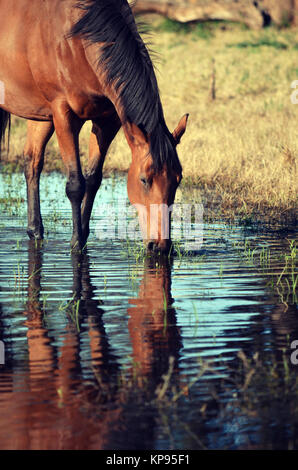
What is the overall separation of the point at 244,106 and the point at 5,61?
10.5 metres

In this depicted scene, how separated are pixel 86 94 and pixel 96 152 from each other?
87 centimetres

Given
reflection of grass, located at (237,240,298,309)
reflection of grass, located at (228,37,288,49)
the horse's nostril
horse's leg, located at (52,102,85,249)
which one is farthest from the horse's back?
reflection of grass, located at (228,37,288,49)

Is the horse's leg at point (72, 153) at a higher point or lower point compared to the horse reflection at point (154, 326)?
higher

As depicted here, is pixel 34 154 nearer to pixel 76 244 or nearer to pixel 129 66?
pixel 76 244

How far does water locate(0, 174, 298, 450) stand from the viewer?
3.46 meters

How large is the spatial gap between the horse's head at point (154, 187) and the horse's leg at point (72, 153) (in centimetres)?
102

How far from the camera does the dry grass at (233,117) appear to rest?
10.8 meters

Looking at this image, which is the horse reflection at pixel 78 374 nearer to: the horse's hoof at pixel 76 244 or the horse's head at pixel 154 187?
the horse's head at pixel 154 187

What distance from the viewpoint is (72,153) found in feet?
26.5

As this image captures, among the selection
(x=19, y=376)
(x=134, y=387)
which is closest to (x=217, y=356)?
(x=134, y=387)

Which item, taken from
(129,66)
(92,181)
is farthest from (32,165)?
(129,66)

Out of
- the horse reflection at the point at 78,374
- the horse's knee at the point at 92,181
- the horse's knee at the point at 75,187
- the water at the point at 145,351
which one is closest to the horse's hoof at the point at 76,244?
the water at the point at 145,351

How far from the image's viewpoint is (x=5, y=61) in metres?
8.73

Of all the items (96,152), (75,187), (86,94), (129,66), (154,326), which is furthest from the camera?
(96,152)
